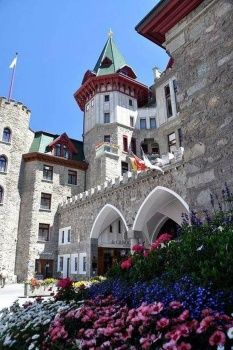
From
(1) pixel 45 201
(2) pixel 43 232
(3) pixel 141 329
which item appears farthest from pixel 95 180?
(3) pixel 141 329

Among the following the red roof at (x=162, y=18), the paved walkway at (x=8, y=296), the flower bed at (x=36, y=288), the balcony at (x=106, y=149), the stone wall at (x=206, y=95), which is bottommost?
the paved walkway at (x=8, y=296)

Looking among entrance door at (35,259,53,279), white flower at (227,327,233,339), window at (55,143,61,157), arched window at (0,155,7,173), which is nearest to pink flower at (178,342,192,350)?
white flower at (227,327,233,339)

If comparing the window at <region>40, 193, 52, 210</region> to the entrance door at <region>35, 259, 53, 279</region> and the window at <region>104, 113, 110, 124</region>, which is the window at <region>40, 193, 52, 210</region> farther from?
the window at <region>104, 113, 110, 124</region>

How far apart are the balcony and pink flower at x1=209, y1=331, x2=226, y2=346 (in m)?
24.3

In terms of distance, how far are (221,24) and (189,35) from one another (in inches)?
24.6

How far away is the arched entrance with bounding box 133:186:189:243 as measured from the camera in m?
18.0

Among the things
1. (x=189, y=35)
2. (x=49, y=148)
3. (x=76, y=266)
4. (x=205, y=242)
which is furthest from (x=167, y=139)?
(x=205, y=242)

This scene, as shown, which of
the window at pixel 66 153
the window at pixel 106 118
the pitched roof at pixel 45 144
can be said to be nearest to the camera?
the pitched roof at pixel 45 144

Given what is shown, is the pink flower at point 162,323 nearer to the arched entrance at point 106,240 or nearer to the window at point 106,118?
the arched entrance at point 106,240

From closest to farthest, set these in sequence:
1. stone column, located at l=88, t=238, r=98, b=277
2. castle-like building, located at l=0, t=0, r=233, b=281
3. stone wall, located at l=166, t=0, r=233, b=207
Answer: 1. stone wall, located at l=166, t=0, r=233, b=207
2. castle-like building, located at l=0, t=0, r=233, b=281
3. stone column, located at l=88, t=238, r=98, b=277

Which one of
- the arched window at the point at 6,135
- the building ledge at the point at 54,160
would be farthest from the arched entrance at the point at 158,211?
the arched window at the point at 6,135

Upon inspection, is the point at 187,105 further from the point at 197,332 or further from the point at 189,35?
the point at 197,332

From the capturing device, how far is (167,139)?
26781 millimetres

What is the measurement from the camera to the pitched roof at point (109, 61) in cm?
3053
